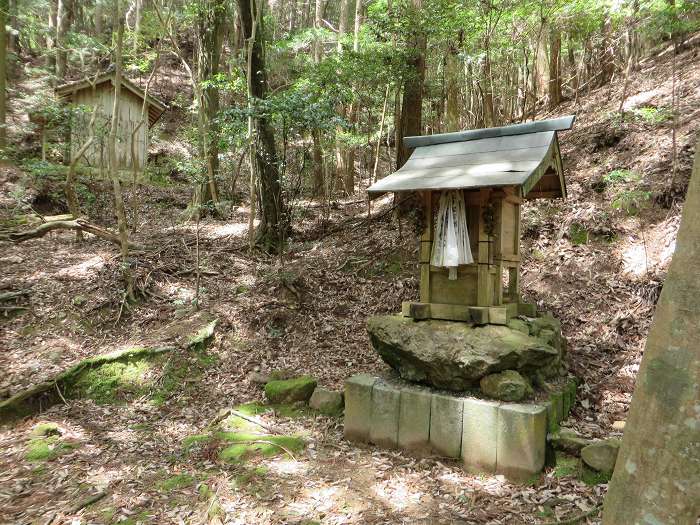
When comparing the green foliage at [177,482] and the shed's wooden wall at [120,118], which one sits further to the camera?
the shed's wooden wall at [120,118]

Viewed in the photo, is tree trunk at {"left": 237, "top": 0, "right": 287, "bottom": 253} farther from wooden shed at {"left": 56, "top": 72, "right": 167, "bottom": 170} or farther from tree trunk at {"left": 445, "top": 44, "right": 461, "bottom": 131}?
wooden shed at {"left": 56, "top": 72, "right": 167, "bottom": 170}

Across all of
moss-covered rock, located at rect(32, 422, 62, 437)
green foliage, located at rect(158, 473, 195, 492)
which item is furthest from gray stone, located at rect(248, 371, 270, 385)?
moss-covered rock, located at rect(32, 422, 62, 437)

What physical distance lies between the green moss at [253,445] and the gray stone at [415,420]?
1250 millimetres

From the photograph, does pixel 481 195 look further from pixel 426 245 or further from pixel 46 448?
pixel 46 448

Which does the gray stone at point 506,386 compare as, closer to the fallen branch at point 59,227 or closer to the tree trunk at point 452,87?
the fallen branch at point 59,227

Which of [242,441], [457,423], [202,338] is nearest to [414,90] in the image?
[202,338]

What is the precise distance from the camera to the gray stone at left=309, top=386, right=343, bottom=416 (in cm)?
615

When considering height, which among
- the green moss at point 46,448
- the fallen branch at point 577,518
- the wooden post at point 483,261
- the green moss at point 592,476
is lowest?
the green moss at point 46,448

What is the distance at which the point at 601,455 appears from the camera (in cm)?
426

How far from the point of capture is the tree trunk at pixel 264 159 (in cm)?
1004

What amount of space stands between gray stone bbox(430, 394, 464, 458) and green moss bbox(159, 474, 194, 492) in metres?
2.64

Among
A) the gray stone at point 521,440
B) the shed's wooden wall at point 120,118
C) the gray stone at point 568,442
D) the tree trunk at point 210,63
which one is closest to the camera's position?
the gray stone at point 521,440

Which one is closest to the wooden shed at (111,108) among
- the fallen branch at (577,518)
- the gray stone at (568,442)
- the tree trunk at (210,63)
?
the tree trunk at (210,63)

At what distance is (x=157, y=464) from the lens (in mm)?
5062
